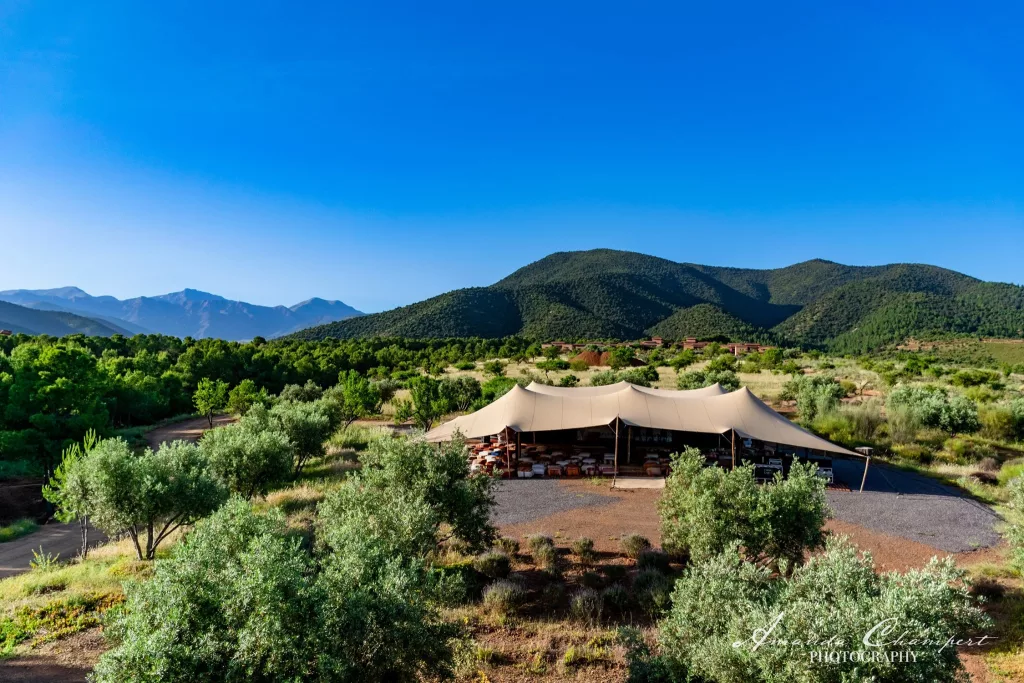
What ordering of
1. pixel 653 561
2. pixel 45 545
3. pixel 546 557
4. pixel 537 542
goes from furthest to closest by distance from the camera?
pixel 45 545 → pixel 537 542 → pixel 546 557 → pixel 653 561

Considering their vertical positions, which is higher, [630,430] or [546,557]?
[630,430]

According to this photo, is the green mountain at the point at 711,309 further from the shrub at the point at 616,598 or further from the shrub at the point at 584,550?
the shrub at the point at 616,598

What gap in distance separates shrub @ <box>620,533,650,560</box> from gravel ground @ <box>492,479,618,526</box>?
267 centimetres

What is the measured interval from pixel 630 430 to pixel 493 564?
8521 mm

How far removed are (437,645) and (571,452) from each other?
13614 mm

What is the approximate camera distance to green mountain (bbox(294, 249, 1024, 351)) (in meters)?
74.6

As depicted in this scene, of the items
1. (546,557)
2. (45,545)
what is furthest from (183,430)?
(546,557)

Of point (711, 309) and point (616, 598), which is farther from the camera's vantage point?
point (711, 309)

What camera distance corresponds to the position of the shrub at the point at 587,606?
7671 millimetres

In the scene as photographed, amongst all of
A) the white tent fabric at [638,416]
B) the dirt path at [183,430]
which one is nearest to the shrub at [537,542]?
the white tent fabric at [638,416]

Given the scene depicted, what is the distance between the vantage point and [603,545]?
418 inches

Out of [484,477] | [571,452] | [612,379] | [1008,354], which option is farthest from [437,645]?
[1008,354]

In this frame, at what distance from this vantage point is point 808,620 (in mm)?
4098

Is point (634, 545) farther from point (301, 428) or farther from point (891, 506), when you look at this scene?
point (301, 428)
